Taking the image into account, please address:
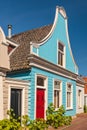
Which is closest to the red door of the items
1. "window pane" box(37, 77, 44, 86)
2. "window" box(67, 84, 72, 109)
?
"window pane" box(37, 77, 44, 86)

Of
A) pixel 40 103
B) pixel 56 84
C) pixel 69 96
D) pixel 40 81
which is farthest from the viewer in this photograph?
pixel 69 96

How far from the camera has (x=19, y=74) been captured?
1440 centimetres

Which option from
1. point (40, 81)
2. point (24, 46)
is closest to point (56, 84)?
point (40, 81)

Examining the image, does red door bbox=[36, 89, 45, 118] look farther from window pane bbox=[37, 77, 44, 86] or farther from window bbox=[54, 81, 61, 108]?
window bbox=[54, 81, 61, 108]

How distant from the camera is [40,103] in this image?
14922 mm

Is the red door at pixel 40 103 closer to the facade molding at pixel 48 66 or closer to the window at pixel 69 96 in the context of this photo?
the facade molding at pixel 48 66

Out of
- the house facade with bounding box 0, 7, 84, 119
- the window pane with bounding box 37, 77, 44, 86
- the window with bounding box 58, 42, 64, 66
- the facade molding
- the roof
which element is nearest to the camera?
the house facade with bounding box 0, 7, 84, 119

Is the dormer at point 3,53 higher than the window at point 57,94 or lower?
higher

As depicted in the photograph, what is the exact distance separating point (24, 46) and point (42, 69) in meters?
2.03

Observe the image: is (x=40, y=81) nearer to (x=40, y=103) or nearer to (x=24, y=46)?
(x=40, y=103)

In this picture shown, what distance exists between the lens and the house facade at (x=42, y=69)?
44.9 ft

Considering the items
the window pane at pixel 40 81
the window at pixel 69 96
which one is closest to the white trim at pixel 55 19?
the window pane at pixel 40 81

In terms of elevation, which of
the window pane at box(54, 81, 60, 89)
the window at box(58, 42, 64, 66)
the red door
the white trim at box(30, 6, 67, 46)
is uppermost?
the white trim at box(30, 6, 67, 46)

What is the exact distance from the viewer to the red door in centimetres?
1465
